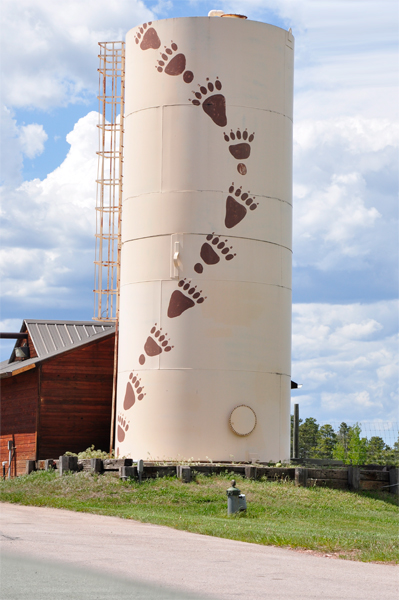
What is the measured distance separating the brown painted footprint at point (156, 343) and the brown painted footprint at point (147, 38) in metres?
9.27

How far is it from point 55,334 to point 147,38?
13.2 meters

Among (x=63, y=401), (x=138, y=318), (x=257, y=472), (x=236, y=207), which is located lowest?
(x=257, y=472)

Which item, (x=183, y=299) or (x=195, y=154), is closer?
(x=183, y=299)

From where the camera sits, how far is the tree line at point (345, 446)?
52.2 metres

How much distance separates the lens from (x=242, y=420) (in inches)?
1004

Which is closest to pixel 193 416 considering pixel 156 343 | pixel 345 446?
pixel 156 343

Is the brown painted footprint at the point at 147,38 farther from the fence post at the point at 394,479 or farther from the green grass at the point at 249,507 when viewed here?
the fence post at the point at 394,479

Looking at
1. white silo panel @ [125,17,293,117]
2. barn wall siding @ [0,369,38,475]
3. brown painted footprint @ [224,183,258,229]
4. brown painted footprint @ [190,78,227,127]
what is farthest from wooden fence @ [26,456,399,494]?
white silo panel @ [125,17,293,117]

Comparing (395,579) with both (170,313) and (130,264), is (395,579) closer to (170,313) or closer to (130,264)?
(170,313)

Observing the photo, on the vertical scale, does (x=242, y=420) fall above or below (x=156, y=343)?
below

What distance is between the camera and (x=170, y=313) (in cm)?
2544

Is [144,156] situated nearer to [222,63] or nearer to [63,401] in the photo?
[222,63]

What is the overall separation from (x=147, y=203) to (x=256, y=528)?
43.0 feet

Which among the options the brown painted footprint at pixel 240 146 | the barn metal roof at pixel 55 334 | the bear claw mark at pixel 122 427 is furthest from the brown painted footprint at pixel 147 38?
the bear claw mark at pixel 122 427
